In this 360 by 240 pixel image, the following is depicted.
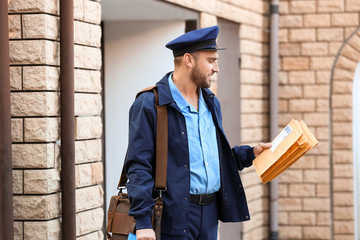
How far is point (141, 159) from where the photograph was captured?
3.53 meters

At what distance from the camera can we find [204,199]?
3709 mm

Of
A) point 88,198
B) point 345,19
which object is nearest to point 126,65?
point 88,198

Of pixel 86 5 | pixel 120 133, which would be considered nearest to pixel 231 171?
pixel 86 5

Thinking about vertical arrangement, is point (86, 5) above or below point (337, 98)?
above

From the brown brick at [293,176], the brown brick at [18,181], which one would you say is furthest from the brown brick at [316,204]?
the brown brick at [18,181]

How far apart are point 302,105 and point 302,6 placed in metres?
1.03

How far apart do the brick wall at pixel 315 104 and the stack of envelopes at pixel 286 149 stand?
4.07 metres

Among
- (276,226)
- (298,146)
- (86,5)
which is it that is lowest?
(276,226)

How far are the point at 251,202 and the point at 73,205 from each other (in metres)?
3.55

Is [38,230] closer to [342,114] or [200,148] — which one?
[200,148]

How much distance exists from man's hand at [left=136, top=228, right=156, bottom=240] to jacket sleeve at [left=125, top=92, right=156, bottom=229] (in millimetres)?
19

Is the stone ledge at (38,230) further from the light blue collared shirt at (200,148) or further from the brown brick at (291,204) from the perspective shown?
the brown brick at (291,204)

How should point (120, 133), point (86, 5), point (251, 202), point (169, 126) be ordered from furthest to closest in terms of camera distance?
point (251, 202), point (120, 133), point (86, 5), point (169, 126)

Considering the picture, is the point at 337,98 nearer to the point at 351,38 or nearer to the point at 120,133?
the point at 351,38
